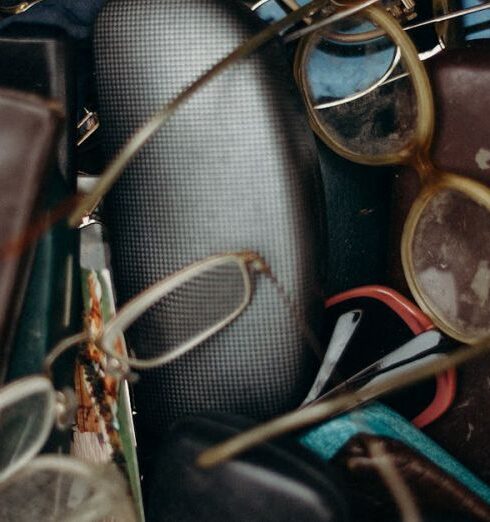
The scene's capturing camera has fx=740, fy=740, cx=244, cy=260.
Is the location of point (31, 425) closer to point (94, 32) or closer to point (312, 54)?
point (94, 32)

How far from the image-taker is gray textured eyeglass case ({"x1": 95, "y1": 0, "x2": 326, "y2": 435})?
74 cm

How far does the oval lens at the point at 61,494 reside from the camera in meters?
0.72

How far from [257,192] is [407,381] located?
0.86ft

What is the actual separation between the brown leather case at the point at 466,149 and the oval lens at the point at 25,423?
0.43 meters

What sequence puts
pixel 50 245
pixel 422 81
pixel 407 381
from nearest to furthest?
pixel 407 381
pixel 50 245
pixel 422 81

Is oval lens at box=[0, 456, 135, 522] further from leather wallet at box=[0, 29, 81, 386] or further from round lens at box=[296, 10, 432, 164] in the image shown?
round lens at box=[296, 10, 432, 164]

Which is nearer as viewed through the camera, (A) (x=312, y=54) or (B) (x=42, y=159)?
(B) (x=42, y=159)

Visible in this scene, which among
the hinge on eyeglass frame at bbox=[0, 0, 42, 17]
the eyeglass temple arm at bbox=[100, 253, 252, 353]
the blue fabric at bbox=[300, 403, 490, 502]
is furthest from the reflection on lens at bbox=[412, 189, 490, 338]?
the hinge on eyeglass frame at bbox=[0, 0, 42, 17]

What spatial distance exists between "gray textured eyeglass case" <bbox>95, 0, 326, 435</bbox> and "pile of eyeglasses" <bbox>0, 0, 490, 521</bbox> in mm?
12

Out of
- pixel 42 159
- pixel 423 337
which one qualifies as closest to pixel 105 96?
pixel 42 159

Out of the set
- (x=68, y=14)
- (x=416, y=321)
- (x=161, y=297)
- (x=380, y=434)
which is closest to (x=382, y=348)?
(x=416, y=321)

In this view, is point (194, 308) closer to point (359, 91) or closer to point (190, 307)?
point (190, 307)

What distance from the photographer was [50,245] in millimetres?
699

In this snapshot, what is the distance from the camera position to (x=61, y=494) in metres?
0.74
